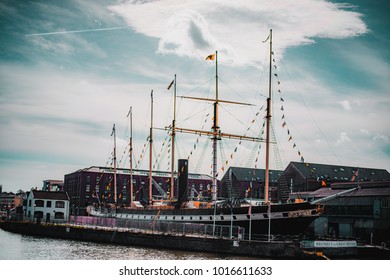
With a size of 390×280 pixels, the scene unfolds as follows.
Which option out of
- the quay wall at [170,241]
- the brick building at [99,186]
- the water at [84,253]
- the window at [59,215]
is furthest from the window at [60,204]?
the brick building at [99,186]

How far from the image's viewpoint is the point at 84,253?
3581 centimetres

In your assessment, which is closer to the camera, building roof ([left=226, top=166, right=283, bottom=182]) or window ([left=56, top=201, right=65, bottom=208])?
window ([left=56, top=201, right=65, bottom=208])

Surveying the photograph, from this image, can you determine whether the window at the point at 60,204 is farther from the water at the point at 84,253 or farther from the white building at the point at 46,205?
the water at the point at 84,253

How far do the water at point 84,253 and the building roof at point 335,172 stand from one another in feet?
121

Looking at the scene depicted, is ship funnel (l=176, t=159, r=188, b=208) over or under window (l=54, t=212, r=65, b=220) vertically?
over

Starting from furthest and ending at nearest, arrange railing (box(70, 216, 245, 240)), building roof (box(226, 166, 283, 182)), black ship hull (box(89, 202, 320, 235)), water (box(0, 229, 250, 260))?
building roof (box(226, 166, 283, 182)), railing (box(70, 216, 245, 240)), black ship hull (box(89, 202, 320, 235)), water (box(0, 229, 250, 260))

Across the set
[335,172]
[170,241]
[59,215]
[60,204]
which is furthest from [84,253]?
[335,172]

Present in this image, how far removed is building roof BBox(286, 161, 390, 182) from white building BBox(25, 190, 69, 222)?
110 feet

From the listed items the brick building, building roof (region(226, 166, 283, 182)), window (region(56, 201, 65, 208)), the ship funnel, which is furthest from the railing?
building roof (region(226, 166, 283, 182))

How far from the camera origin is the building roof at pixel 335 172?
70.6 metres

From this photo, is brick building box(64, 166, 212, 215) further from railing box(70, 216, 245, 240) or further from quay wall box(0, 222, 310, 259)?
railing box(70, 216, 245, 240)

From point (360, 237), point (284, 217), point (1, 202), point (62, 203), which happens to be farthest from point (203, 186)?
point (1, 202)

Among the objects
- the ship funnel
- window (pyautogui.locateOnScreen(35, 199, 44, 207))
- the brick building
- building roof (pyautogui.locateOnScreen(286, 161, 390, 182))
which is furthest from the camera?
the brick building

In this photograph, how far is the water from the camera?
33156 millimetres
